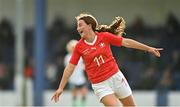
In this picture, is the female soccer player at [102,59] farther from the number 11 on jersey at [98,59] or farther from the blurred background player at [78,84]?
the blurred background player at [78,84]

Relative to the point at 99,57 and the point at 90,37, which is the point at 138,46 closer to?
the point at 99,57

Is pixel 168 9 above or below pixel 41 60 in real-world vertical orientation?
above

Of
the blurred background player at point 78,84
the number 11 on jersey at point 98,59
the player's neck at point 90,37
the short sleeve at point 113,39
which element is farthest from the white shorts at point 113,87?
the blurred background player at point 78,84

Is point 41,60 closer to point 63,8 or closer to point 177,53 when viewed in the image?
point 63,8

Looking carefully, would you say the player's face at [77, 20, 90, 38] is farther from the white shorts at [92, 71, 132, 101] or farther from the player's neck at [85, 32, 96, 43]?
the white shorts at [92, 71, 132, 101]

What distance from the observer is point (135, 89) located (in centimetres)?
2116

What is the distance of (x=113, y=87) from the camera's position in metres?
9.77

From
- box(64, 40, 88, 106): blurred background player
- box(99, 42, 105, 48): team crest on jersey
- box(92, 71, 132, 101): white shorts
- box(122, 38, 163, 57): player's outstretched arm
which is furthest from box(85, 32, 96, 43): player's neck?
box(64, 40, 88, 106): blurred background player

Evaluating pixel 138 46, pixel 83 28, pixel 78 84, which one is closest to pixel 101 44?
pixel 83 28

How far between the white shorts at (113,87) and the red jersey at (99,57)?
0.06m

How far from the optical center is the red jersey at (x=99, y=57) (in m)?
9.70

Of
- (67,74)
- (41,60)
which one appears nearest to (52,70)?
(41,60)

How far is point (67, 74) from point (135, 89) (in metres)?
11.4

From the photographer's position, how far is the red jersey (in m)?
9.70
